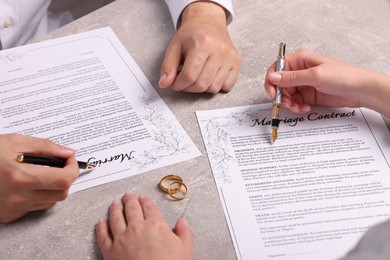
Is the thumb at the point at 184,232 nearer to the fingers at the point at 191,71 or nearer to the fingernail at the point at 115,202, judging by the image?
the fingernail at the point at 115,202

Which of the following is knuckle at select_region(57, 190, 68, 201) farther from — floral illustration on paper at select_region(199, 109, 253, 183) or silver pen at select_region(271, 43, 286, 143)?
silver pen at select_region(271, 43, 286, 143)

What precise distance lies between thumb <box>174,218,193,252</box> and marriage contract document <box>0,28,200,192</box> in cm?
12

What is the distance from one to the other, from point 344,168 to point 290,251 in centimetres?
19

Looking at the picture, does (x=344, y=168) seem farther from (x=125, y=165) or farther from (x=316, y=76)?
(x=125, y=165)

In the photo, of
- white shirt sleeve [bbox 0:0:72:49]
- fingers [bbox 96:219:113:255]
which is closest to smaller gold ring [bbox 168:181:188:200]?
fingers [bbox 96:219:113:255]

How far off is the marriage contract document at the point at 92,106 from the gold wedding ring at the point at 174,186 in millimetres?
32

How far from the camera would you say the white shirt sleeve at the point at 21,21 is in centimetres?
116

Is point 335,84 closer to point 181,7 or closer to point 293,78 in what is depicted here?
point 293,78

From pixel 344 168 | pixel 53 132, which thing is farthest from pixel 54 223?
pixel 344 168

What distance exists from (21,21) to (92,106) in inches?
16.3

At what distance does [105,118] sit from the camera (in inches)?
35.8
